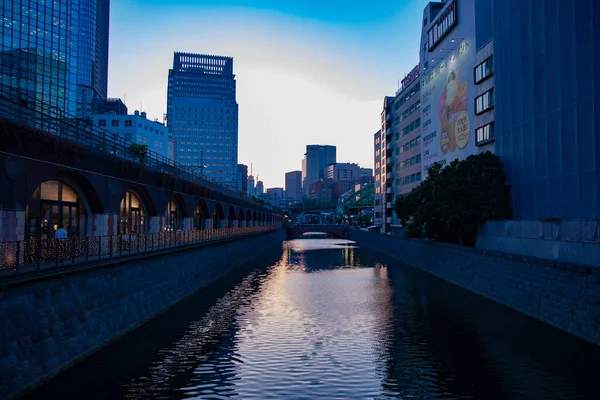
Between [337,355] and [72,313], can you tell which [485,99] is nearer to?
[337,355]

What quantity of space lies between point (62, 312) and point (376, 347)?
1474 centimetres

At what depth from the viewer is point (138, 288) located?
30.2 metres

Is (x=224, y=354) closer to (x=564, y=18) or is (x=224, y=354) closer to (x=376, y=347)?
(x=376, y=347)

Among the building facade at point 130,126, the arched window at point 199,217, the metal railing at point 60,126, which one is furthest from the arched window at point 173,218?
the building facade at point 130,126

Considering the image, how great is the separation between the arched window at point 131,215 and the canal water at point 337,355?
28.6ft

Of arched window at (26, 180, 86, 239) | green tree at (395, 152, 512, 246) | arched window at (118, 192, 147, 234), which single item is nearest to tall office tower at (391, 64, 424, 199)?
green tree at (395, 152, 512, 246)

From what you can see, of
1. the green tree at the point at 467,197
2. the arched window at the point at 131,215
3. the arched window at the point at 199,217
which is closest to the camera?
the arched window at the point at 131,215

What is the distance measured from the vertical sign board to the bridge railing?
4721 centimetres

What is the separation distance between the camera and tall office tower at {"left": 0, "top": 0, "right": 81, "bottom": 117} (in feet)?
374

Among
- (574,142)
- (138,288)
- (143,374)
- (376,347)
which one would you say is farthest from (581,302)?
(138,288)

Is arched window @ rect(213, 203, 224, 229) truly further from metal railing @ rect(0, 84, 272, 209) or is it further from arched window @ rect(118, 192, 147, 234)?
arched window @ rect(118, 192, 147, 234)

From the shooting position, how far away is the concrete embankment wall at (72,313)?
17266 millimetres

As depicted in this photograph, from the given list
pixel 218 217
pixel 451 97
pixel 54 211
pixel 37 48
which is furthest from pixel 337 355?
pixel 37 48

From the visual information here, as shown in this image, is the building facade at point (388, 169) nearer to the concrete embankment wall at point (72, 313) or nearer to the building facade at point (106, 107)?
the building facade at point (106, 107)
